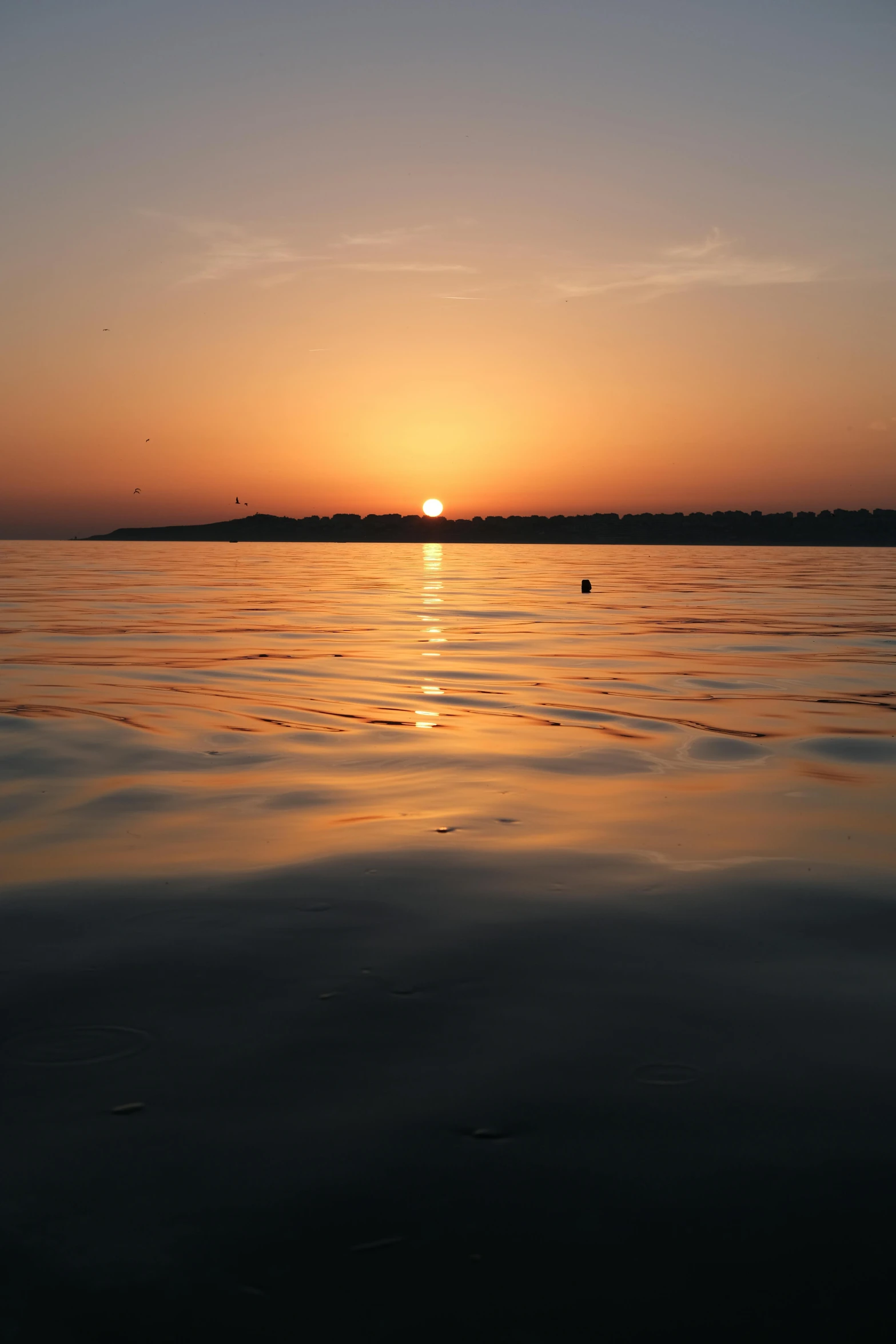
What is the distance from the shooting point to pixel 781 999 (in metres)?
4.73

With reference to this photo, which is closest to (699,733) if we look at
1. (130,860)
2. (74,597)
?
(130,860)

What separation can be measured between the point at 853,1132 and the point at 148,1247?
90.3 inches

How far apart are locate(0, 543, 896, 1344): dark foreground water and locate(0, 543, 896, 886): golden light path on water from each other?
0.21 feet

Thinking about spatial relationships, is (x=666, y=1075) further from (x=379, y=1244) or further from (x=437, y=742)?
(x=437, y=742)

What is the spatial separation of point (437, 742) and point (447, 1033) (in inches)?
257

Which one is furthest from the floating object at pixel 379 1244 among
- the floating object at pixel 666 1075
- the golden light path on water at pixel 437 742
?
the golden light path on water at pixel 437 742

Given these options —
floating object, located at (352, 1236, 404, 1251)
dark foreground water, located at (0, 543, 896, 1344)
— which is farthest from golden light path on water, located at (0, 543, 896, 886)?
floating object, located at (352, 1236, 404, 1251)

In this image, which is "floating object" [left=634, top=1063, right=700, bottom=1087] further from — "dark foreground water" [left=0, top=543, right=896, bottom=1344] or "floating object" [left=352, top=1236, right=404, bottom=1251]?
"floating object" [left=352, top=1236, right=404, bottom=1251]

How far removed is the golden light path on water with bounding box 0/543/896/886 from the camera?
23.9 ft

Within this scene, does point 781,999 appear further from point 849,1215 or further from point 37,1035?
point 37,1035

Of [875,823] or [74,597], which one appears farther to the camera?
[74,597]

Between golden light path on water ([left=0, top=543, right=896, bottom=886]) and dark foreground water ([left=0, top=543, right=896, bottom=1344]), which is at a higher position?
golden light path on water ([left=0, top=543, right=896, bottom=886])

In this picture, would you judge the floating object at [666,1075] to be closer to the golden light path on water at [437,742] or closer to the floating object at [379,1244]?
the floating object at [379,1244]

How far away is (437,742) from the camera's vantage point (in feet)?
35.4
